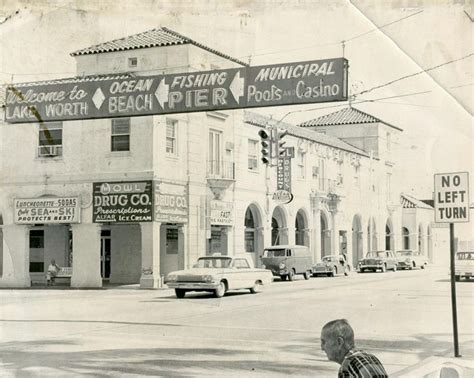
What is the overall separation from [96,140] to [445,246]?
18.0 metres

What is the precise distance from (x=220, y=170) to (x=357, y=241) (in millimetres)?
10117

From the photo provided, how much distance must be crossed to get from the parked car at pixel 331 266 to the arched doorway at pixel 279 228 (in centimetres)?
185

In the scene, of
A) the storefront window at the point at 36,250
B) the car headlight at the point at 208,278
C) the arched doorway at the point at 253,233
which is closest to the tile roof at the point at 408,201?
the arched doorway at the point at 253,233

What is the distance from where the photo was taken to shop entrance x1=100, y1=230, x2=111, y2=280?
2652 cm

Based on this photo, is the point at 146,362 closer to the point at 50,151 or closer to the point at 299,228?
the point at 50,151

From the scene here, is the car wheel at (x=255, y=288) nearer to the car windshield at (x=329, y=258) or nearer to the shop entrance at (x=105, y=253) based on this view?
the shop entrance at (x=105, y=253)

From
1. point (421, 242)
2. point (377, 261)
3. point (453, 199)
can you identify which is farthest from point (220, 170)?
point (453, 199)

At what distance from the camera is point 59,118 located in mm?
13516

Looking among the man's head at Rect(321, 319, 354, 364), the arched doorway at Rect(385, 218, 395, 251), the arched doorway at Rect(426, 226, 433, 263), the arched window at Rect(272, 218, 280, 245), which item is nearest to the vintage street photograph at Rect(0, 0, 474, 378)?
the man's head at Rect(321, 319, 354, 364)

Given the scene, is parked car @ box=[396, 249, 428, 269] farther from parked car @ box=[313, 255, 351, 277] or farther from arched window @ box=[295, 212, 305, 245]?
arched window @ box=[295, 212, 305, 245]

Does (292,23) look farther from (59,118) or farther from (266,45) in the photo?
(59,118)

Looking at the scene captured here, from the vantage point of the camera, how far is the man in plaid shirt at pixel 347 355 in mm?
4422

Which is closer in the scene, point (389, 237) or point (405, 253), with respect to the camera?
point (405, 253)

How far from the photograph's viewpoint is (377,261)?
33812mm
